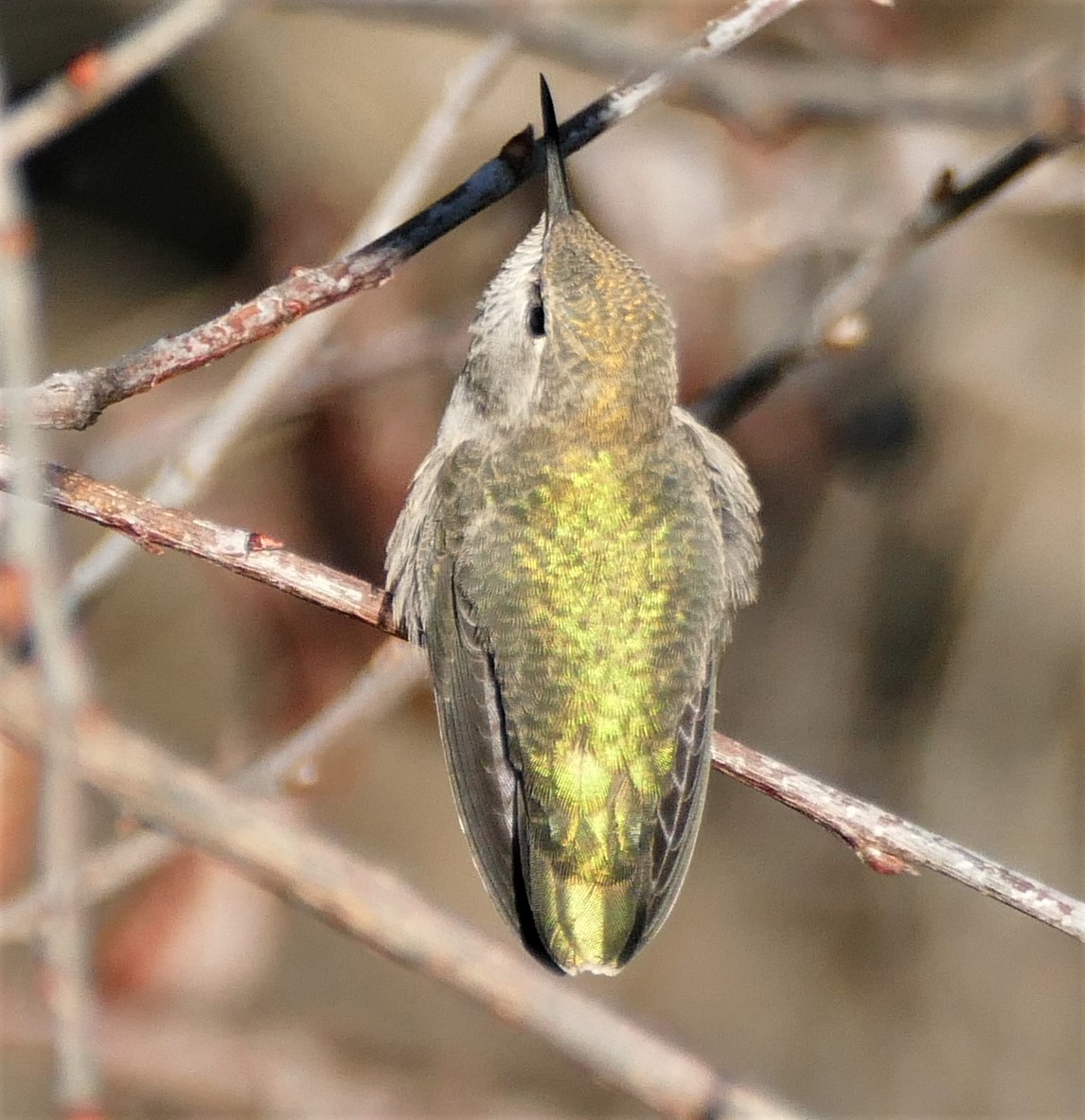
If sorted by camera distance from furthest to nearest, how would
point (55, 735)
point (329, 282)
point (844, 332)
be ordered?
point (844, 332)
point (329, 282)
point (55, 735)

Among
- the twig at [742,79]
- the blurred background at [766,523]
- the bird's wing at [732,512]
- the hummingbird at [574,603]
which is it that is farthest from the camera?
the blurred background at [766,523]

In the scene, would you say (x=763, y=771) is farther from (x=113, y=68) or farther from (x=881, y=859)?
(x=113, y=68)

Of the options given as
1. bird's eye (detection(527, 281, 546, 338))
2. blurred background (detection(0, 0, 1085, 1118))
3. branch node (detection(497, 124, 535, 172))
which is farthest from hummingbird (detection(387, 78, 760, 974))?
blurred background (detection(0, 0, 1085, 1118))

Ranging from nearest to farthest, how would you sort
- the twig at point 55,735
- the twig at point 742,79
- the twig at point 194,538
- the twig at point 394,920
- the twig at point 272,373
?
the twig at point 55,735 → the twig at point 394,920 → the twig at point 742,79 → the twig at point 194,538 → the twig at point 272,373

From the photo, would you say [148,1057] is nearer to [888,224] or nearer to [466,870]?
[466,870]

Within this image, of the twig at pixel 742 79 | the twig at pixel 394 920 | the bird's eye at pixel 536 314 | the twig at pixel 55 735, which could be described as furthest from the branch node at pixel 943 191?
the twig at pixel 55 735

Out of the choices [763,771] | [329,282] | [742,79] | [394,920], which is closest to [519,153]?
[329,282]

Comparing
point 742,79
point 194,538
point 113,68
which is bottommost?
point 194,538

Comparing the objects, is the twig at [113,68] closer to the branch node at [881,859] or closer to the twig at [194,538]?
the twig at [194,538]
